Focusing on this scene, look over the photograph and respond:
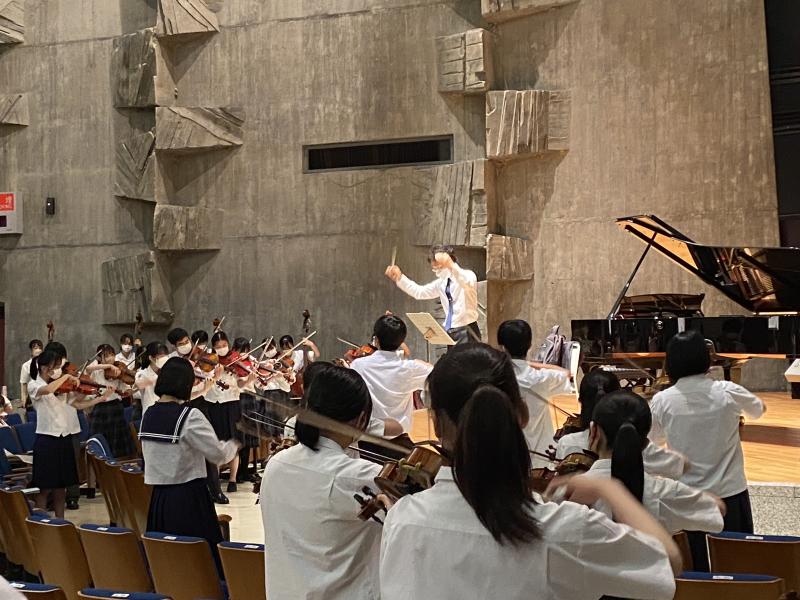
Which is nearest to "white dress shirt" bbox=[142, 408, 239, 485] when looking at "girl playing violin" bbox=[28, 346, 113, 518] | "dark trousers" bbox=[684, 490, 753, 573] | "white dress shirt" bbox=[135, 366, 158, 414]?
"dark trousers" bbox=[684, 490, 753, 573]

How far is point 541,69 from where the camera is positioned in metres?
12.9

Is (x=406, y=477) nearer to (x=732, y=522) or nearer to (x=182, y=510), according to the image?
(x=732, y=522)

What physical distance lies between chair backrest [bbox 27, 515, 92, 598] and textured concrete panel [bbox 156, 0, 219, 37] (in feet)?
38.4

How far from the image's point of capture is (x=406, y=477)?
2164 millimetres

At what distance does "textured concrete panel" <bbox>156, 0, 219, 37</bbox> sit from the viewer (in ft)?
47.8

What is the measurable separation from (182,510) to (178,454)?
28 centimetres

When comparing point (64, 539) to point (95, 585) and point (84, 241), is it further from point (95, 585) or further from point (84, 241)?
point (84, 241)

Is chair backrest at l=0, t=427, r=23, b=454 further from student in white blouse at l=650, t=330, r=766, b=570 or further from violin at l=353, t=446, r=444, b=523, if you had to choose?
violin at l=353, t=446, r=444, b=523

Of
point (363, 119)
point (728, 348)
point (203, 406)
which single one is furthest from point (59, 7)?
point (728, 348)

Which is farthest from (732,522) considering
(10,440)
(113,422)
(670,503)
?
(113,422)

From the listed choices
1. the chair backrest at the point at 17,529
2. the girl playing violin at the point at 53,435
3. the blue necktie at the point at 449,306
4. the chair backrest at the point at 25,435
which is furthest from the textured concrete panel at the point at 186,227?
the chair backrest at the point at 17,529

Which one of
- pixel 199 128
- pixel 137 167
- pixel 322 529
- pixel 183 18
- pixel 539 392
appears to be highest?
pixel 183 18

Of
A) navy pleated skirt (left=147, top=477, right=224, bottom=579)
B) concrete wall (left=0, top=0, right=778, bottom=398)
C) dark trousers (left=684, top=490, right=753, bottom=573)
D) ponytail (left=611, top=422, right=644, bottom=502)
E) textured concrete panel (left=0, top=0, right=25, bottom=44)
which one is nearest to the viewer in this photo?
ponytail (left=611, top=422, right=644, bottom=502)

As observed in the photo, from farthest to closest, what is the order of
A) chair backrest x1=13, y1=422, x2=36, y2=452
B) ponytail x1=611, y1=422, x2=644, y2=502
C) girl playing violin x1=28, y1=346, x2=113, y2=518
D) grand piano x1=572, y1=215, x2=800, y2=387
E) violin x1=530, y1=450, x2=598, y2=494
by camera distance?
1. chair backrest x1=13, y1=422, x2=36, y2=452
2. grand piano x1=572, y1=215, x2=800, y2=387
3. girl playing violin x1=28, y1=346, x2=113, y2=518
4. violin x1=530, y1=450, x2=598, y2=494
5. ponytail x1=611, y1=422, x2=644, y2=502
